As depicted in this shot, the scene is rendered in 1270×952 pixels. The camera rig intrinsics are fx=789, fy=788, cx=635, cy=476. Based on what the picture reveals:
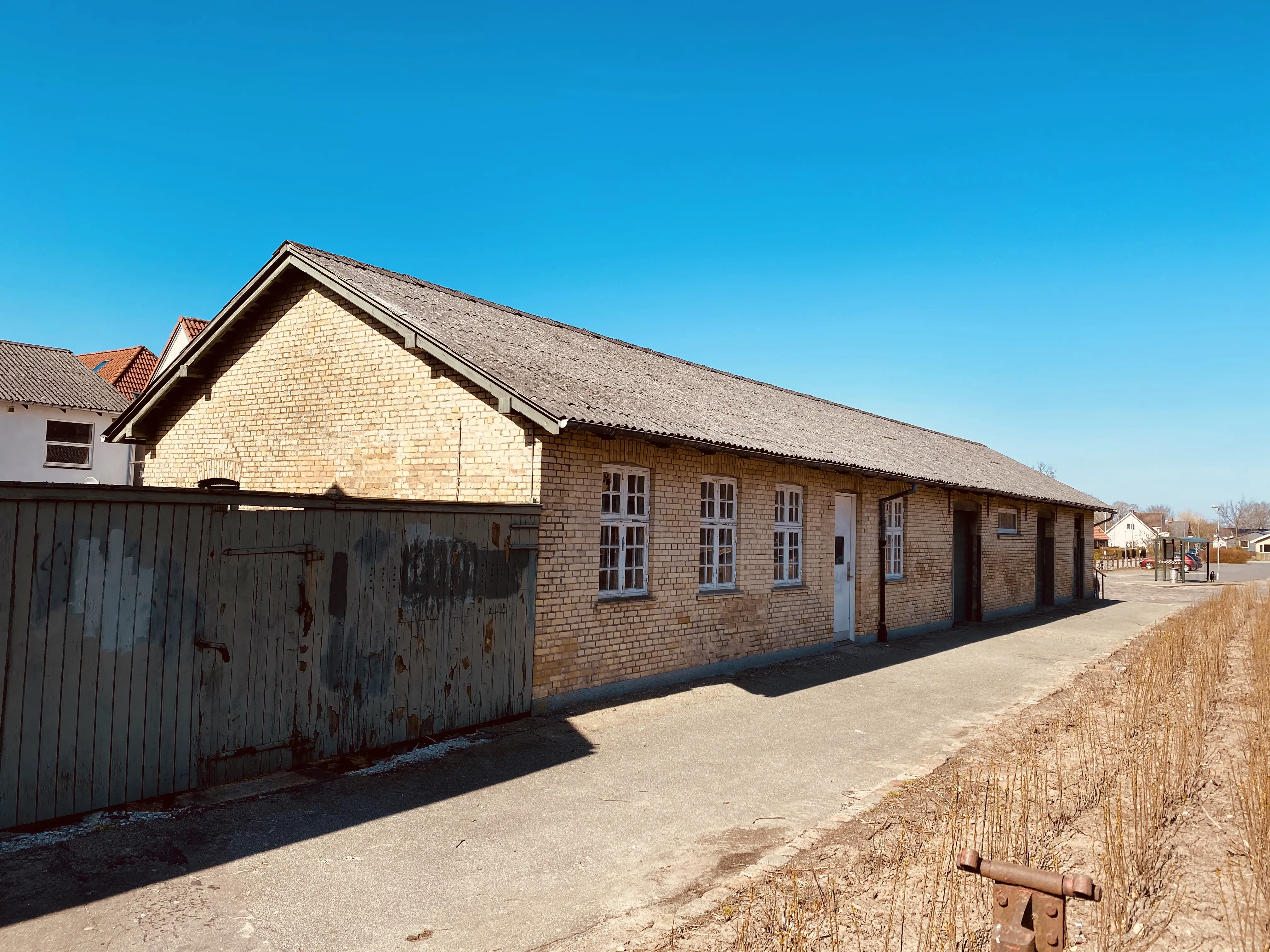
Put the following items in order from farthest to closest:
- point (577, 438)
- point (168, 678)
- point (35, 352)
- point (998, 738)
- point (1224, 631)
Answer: point (35, 352), point (1224, 631), point (577, 438), point (998, 738), point (168, 678)

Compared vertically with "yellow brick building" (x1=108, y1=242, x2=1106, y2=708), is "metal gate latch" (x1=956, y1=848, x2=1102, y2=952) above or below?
below

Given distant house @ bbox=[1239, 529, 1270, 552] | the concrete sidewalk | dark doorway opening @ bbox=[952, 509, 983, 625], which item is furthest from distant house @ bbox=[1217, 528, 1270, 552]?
the concrete sidewalk

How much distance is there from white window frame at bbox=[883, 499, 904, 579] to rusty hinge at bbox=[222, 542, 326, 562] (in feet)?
38.2

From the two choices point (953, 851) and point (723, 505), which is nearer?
point (953, 851)

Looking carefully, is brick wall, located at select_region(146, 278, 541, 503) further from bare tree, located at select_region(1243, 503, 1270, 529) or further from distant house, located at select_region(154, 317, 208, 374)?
bare tree, located at select_region(1243, 503, 1270, 529)

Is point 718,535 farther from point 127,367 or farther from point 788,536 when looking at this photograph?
point 127,367

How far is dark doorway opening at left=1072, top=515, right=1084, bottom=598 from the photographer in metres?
27.2

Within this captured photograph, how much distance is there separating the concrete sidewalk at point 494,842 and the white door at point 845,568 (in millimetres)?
4977

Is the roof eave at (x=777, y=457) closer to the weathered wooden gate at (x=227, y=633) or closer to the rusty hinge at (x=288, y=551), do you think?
the weathered wooden gate at (x=227, y=633)

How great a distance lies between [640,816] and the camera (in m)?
5.70

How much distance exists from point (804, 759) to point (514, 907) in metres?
3.69

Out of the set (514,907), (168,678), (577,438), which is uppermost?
(577,438)

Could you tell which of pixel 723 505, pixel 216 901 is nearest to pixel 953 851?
pixel 216 901

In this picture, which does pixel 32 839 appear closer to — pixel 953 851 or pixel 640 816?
pixel 640 816
